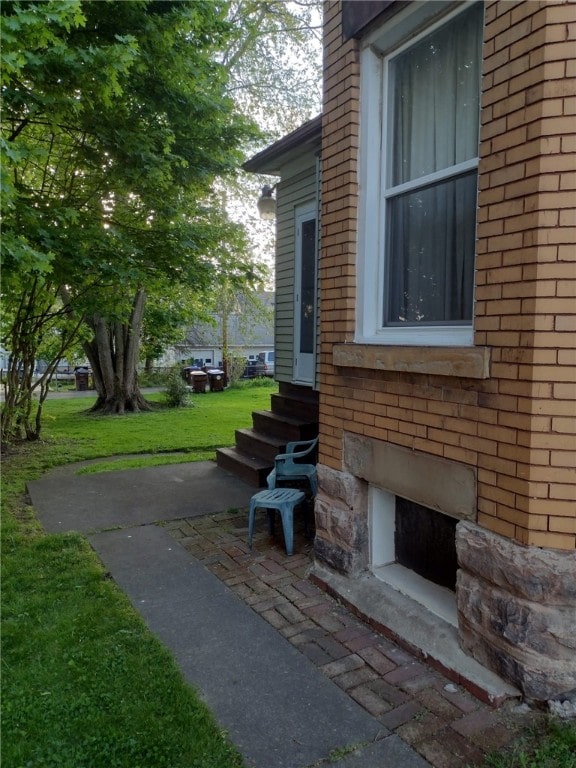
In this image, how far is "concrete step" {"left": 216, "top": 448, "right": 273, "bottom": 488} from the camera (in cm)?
623

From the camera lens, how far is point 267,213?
8.06 metres

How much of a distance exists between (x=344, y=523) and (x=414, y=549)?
1.58 ft

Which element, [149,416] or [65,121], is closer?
[65,121]

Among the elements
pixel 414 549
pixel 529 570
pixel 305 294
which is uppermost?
pixel 305 294

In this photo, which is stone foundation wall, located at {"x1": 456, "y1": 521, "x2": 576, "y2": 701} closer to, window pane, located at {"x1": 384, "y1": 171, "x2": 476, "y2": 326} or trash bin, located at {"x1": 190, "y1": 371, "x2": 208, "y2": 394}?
window pane, located at {"x1": 384, "y1": 171, "x2": 476, "y2": 326}

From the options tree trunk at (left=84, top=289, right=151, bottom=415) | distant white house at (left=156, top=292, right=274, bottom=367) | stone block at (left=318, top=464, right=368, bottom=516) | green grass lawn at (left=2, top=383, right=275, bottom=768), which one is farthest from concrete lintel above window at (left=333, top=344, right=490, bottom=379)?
distant white house at (left=156, top=292, right=274, bottom=367)

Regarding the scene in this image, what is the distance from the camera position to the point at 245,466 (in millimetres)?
6488

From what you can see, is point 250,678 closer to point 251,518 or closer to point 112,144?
point 251,518

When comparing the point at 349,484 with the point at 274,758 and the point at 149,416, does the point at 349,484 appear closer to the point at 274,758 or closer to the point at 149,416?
the point at 274,758

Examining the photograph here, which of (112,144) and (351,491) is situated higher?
(112,144)

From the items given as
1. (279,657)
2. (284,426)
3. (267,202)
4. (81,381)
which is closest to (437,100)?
(279,657)

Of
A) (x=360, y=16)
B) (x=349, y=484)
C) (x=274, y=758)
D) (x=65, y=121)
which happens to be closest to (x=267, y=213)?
(x=65, y=121)

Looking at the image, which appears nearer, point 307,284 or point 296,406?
point 296,406

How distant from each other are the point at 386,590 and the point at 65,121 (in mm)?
5362
